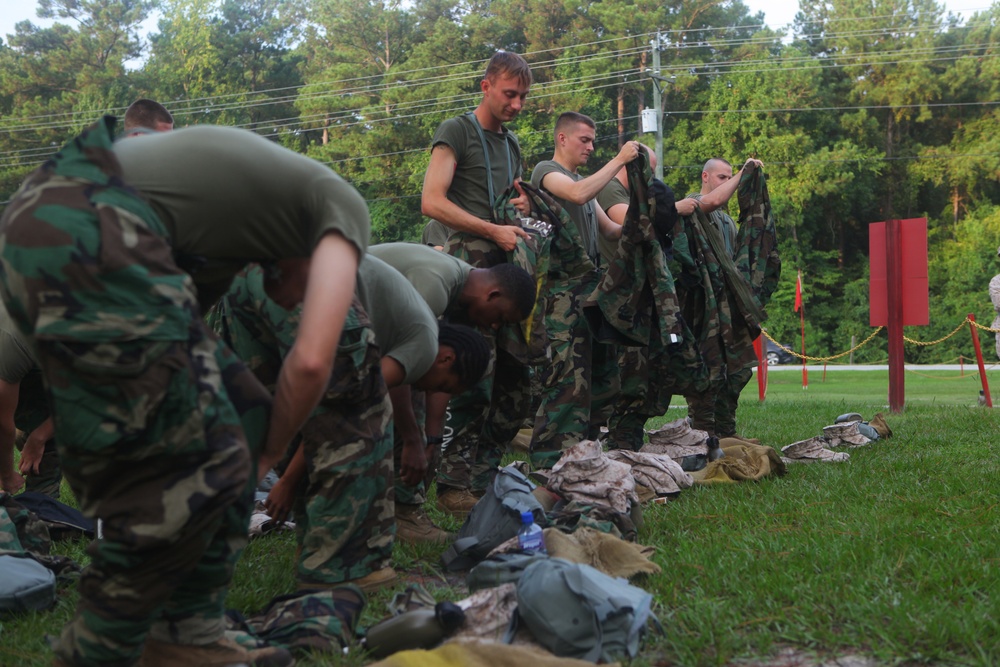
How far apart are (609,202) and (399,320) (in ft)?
12.0

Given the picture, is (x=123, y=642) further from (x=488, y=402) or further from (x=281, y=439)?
(x=488, y=402)

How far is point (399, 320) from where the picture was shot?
3.92 m

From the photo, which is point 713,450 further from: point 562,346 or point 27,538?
point 27,538

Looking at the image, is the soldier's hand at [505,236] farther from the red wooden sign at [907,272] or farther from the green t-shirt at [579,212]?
the red wooden sign at [907,272]

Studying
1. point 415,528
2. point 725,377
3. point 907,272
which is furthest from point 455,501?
point 907,272

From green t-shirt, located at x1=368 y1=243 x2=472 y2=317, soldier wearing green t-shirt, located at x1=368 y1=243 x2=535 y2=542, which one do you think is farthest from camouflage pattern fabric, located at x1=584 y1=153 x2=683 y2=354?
green t-shirt, located at x1=368 y1=243 x2=472 y2=317

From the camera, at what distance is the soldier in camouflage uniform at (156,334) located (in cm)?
230

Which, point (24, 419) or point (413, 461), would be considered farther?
point (24, 419)

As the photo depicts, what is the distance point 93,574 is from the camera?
8.28ft

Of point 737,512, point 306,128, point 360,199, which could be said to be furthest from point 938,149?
point 360,199

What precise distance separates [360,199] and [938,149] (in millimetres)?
42340

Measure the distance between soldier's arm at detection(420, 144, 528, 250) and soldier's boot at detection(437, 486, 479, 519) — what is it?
133 cm

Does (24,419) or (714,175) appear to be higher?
(714,175)

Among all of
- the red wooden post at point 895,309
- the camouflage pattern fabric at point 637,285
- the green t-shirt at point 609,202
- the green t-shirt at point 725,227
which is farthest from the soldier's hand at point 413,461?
the red wooden post at point 895,309
